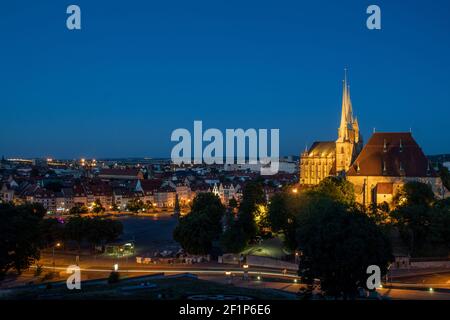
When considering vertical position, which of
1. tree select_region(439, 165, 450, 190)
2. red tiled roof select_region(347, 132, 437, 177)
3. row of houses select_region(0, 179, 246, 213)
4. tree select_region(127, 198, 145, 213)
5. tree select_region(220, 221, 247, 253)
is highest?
red tiled roof select_region(347, 132, 437, 177)

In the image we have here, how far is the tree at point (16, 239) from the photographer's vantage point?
Result: 37.7 metres

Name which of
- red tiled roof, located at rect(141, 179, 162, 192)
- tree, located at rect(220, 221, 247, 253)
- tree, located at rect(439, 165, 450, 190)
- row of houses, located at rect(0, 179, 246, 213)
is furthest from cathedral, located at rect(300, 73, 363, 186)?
red tiled roof, located at rect(141, 179, 162, 192)

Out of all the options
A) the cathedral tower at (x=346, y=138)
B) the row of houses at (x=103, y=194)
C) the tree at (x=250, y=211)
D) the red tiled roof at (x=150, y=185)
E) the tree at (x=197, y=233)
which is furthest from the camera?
the red tiled roof at (x=150, y=185)

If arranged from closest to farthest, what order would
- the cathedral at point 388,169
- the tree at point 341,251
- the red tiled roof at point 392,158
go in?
the tree at point 341,251 → the cathedral at point 388,169 → the red tiled roof at point 392,158

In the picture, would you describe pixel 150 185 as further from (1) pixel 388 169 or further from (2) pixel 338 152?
(1) pixel 388 169

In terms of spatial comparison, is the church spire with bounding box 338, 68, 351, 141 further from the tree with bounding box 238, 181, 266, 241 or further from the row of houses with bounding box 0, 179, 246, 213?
the row of houses with bounding box 0, 179, 246, 213

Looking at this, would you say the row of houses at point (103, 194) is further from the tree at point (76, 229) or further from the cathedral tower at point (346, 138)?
the tree at point (76, 229)

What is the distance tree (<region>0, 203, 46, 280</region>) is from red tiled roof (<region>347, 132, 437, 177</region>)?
3864 centimetres

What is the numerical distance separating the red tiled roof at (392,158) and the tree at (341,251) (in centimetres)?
3585

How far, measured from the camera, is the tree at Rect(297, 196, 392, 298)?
27.2 meters

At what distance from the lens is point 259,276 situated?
127 feet

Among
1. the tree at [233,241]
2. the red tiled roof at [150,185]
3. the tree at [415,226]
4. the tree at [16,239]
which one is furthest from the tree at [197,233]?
the red tiled roof at [150,185]
